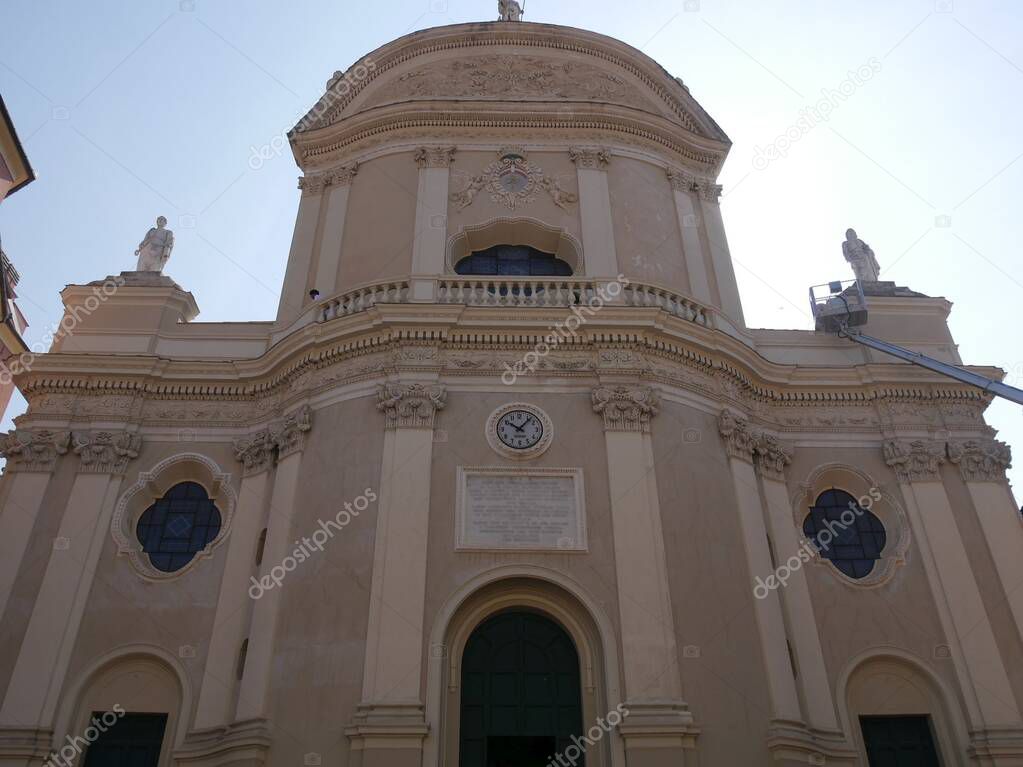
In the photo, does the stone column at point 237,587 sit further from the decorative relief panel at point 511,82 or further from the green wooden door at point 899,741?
the green wooden door at point 899,741

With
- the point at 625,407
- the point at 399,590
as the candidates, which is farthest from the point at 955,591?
the point at 399,590

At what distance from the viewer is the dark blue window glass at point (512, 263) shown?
60.2ft

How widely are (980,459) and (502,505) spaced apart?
9.65 metres

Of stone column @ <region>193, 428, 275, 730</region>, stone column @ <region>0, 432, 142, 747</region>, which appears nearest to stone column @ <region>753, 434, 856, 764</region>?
stone column @ <region>193, 428, 275, 730</region>

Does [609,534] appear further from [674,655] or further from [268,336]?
[268,336]

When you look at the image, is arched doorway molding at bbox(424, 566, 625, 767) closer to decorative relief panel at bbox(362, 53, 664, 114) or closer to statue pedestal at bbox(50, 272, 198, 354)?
statue pedestal at bbox(50, 272, 198, 354)

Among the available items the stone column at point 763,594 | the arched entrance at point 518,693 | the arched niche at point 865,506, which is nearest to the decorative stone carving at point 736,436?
the stone column at point 763,594

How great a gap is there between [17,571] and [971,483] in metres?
17.6

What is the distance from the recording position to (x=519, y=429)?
1455 cm

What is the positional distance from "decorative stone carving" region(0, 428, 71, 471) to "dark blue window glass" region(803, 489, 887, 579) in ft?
46.9

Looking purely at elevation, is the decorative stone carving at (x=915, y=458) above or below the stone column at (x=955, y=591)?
above

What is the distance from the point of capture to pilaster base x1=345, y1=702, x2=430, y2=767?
38.0 feet

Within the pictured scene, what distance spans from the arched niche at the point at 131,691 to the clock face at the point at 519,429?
6620 mm

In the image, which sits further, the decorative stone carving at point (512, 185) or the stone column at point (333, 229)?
the decorative stone carving at point (512, 185)
